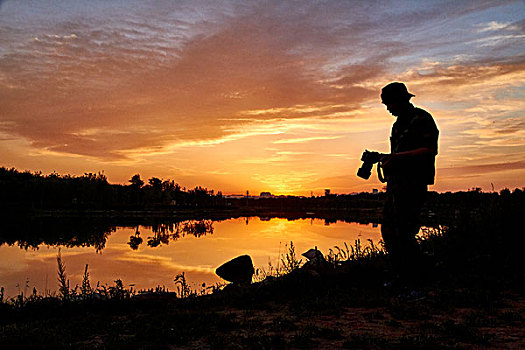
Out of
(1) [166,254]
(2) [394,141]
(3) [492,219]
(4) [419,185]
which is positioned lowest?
(1) [166,254]

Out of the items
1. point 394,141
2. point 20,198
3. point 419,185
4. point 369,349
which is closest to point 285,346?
point 369,349

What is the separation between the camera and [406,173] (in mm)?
5469

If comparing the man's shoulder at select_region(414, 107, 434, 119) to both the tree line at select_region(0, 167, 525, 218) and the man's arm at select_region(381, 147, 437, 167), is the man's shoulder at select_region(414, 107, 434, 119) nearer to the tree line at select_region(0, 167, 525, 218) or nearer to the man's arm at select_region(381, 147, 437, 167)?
the man's arm at select_region(381, 147, 437, 167)

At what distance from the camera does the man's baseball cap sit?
2.63 feet

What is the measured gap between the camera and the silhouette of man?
539cm

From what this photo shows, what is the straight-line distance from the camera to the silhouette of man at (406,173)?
5.39 m

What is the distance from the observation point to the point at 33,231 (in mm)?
29484

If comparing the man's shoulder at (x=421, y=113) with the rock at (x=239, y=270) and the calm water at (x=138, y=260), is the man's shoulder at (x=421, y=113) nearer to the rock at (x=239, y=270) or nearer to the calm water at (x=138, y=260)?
the rock at (x=239, y=270)

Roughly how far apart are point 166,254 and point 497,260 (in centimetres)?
1453

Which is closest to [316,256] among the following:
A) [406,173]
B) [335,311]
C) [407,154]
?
[335,311]

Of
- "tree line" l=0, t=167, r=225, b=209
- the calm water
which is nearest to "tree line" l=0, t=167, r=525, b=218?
"tree line" l=0, t=167, r=225, b=209

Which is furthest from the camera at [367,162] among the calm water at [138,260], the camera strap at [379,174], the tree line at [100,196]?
the tree line at [100,196]

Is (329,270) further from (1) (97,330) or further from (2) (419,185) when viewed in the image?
(1) (97,330)

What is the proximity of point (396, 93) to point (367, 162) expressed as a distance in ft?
3.54
